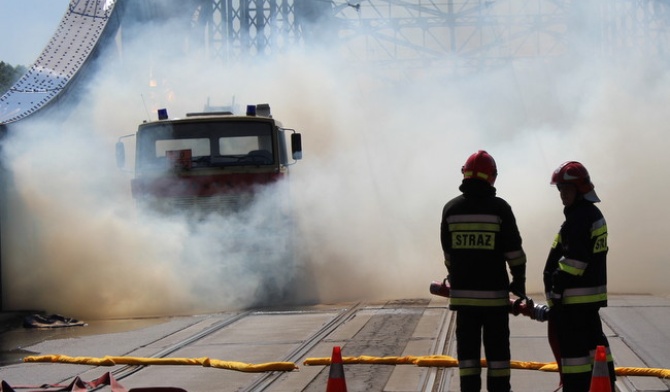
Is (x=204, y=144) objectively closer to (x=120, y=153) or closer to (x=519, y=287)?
(x=120, y=153)

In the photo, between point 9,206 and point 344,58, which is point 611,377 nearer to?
point 9,206

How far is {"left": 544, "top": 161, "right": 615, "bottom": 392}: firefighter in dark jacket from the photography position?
677 cm

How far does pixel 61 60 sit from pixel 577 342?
17717 millimetres

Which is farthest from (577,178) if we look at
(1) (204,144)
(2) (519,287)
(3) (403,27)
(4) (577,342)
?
(3) (403,27)

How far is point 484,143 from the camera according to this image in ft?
81.9

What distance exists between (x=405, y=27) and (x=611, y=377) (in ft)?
102

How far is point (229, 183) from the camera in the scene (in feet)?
53.1

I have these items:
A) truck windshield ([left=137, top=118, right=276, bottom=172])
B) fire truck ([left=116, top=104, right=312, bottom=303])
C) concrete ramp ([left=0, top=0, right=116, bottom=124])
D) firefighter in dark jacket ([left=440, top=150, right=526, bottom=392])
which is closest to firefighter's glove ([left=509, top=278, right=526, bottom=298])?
firefighter in dark jacket ([left=440, top=150, right=526, bottom=392])

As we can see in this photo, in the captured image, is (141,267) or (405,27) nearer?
(141,267)

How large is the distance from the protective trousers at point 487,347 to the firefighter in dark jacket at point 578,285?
1.16 feet

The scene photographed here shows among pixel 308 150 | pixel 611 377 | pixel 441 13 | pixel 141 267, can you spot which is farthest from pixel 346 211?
pixel 441 13

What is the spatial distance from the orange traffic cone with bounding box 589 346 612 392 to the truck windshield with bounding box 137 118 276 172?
1037 cm

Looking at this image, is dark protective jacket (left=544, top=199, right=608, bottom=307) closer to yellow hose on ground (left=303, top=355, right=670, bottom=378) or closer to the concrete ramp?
yellow hose on ground (left=303, top=355, right=670, bottom=378)

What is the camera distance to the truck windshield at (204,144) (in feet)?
53.8
